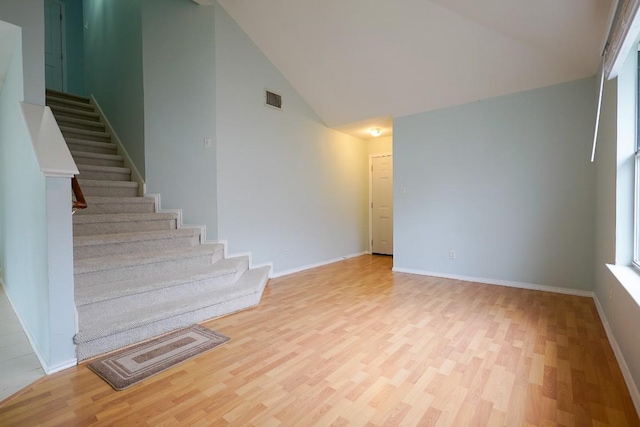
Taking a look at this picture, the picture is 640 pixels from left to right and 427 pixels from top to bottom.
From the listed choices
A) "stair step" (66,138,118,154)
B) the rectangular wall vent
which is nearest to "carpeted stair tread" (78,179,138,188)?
"stair step" (66,138,118,154)

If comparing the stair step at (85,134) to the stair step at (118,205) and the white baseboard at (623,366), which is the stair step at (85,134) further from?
the white baseboard at (623,366)

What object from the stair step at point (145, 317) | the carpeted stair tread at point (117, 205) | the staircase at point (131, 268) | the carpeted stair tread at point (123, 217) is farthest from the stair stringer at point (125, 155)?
the stair step at point (145, 317)

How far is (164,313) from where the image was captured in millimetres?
2422

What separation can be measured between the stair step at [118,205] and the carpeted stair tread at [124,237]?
484 millimetres

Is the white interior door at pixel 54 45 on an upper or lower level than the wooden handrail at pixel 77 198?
upper

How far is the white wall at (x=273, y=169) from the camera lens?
381 centimetres

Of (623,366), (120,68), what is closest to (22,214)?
(120,68)

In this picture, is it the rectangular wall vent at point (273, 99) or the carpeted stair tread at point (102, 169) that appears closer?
the carpeted stair tread at point (102, 169)

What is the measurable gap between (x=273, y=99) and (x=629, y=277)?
4.21 meters

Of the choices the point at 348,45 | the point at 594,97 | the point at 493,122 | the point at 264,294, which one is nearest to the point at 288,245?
the point at 264,294

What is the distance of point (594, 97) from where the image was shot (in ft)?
10.4

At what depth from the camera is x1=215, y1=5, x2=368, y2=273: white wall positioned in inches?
150

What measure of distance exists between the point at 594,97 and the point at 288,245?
4.08m

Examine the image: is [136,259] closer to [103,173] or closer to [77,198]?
[77,198]
